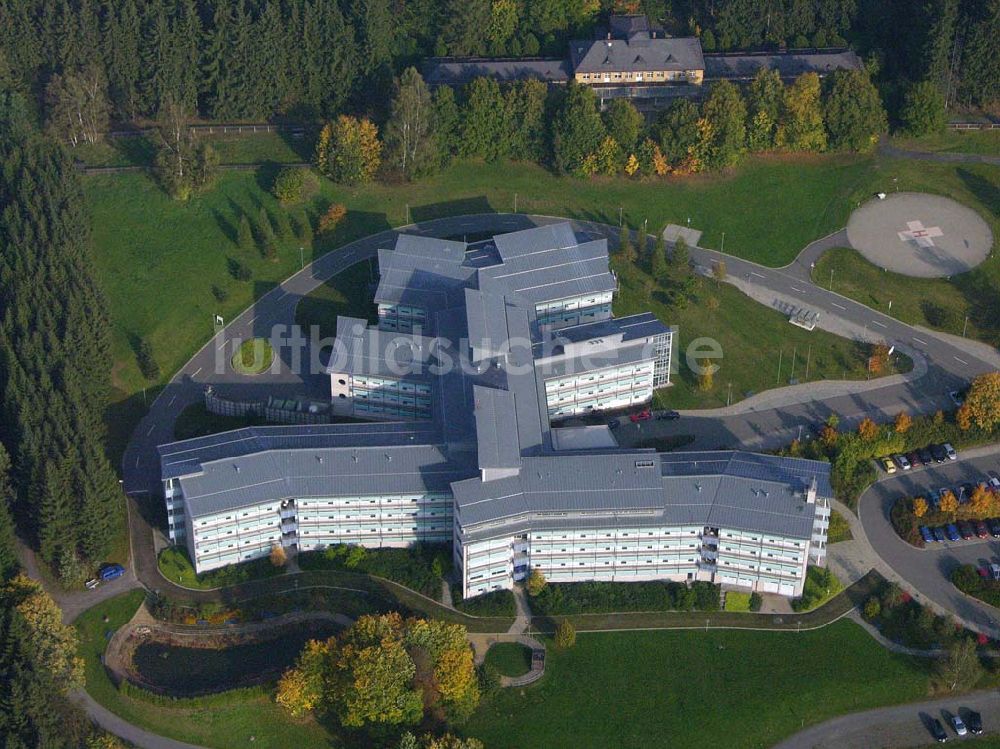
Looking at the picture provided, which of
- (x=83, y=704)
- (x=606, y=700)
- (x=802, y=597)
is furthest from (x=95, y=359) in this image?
(x=802, y=597)

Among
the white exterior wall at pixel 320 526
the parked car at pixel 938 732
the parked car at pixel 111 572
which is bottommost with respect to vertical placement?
the parked car at pixel 938 732

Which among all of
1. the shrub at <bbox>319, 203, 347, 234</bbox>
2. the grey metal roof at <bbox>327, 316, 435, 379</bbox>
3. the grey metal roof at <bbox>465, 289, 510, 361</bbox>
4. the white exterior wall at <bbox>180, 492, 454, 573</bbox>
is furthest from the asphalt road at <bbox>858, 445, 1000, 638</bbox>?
the shrub at <bbox>319, 203, 347, 234</bbox>

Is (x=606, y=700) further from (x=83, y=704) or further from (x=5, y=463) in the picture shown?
(x=5, y=463)

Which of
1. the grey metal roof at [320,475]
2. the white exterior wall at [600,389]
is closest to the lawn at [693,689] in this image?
the grey metal roof at [320,475]

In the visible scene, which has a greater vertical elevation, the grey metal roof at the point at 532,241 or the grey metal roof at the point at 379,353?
the grey metal roof at the point at 532,241

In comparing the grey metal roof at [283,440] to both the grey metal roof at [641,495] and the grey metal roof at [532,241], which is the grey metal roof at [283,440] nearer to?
the grey metal roof at [641,495]
